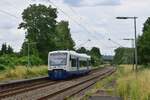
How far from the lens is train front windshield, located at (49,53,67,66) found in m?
47.2

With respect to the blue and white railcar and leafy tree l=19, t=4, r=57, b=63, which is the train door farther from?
leafy tree l=19, t=4, r=57, b=63

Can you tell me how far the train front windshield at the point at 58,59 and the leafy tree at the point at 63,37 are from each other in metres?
68.6

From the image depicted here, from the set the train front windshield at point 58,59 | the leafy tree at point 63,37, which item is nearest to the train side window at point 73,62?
the train front windshield at point 58,59

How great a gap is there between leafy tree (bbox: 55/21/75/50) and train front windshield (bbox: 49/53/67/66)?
6859cm

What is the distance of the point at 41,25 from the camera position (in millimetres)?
108688

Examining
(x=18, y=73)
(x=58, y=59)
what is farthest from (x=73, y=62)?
(x=18, y=73)

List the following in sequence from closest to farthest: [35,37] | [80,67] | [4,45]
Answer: [80,67]
[35,37]
[4,45]

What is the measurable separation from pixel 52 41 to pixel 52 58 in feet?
207

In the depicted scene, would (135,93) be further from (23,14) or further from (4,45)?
(4,45)

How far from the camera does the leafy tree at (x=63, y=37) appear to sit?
4754 inches

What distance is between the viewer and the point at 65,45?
124188 mm

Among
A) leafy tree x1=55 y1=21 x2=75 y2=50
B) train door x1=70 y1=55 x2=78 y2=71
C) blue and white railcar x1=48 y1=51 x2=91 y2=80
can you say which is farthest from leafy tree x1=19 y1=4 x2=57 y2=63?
blue and white railcar x1=48 y1=51 x2=91 y2=80

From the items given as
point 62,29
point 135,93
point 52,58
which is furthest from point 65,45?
point 135,93

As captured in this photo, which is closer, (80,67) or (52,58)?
(52,58)
